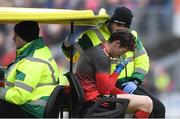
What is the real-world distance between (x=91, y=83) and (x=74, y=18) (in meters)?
0.66

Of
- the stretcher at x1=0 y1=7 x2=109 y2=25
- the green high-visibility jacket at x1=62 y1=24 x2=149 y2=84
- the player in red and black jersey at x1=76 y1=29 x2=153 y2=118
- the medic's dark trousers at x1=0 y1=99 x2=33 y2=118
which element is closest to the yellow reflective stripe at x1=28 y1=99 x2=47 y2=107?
the medic's dark trousers at x1=0 y1=99 x2=33 y2=118

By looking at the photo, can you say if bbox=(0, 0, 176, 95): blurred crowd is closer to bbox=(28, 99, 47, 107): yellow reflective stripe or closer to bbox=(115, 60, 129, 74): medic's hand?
bbox=(115, 60, 129, 74): medic's hand

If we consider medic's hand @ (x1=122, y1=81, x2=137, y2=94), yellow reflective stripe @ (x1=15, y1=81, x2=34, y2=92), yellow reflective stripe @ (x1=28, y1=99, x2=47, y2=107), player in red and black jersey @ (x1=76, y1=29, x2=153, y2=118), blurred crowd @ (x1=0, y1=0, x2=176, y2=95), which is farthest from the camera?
blurred crowd @ (x1=0, y1=0, x2=176, y2=95)

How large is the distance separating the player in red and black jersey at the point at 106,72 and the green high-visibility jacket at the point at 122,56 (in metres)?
0.37

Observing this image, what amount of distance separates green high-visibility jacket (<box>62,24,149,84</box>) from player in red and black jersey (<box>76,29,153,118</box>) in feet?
1.22

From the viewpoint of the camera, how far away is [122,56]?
8836 mm

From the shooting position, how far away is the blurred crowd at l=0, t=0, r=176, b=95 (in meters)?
15.7

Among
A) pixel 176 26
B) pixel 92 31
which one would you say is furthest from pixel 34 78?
pixel 176 26

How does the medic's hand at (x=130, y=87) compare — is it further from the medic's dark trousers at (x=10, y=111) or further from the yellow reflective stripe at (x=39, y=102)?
the medic's dark trousers at (x=10, y=111)

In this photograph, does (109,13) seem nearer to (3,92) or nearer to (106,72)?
(106,72)

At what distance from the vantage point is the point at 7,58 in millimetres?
15289

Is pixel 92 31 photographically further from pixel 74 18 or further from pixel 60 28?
pixel 60 28

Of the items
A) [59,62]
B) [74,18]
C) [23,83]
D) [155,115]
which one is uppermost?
[74,18]

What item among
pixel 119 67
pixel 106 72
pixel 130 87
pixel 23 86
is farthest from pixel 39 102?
pixel 130 87
